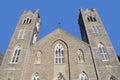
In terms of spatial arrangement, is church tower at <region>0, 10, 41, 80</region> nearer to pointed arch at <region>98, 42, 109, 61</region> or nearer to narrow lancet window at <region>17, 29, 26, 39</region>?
narrow lancet window at <region>17, 29, 26, 39</region>

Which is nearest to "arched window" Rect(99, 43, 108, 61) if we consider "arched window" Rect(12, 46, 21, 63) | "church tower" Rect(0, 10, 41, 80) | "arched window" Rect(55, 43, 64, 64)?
"arched window" Rect(55, 43, 64, 64)

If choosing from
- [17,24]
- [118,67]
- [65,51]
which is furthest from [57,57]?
[17,24]

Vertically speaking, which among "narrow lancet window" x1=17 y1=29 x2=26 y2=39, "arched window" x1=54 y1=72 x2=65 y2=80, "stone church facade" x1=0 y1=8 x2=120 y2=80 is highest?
"narrow lancet window" x1=17 y1=29 x2=26 y2=39

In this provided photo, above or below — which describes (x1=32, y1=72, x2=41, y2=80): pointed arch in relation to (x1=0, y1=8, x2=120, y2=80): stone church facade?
below

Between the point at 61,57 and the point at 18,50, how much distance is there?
5.90m

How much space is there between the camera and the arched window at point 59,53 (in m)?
20.5

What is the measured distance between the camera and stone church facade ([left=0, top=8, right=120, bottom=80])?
1862 cm

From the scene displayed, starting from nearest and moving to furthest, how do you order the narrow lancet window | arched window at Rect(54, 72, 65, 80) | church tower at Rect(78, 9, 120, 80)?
church tower at Rect(78, 9, 120, 80)
arched window at Rect(54, 72, 65, 80)
the narrow lancet window

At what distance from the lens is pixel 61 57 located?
826 inches

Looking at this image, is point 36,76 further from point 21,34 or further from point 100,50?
point 100,50

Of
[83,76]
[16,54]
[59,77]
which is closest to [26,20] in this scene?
[16,54]

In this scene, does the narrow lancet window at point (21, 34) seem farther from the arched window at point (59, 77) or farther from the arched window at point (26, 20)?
the arched window at point (59, 77)

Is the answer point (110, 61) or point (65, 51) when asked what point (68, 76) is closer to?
point (65, 51)

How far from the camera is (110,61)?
19750 millimetres
